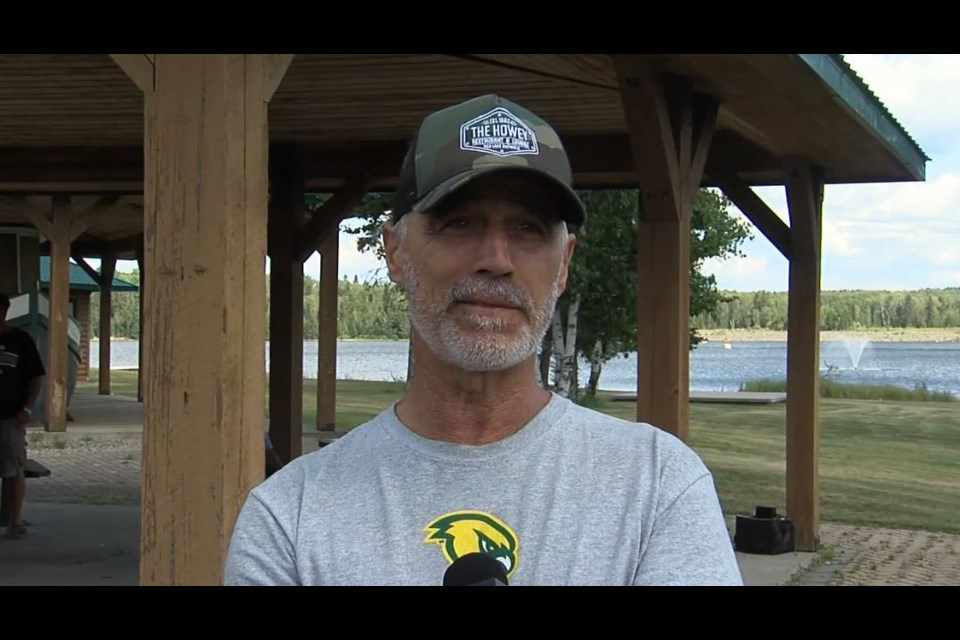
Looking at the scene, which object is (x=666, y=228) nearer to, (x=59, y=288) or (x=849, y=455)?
(x=59, y=288)

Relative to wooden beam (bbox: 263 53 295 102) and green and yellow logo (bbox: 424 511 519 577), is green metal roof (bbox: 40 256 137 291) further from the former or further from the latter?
green and yellow logo (bbox: 424 511 519 577)

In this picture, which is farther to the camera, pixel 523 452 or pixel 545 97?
pixel 545 97

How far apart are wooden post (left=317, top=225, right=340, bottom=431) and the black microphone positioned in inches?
634

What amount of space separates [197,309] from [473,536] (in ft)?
7.33

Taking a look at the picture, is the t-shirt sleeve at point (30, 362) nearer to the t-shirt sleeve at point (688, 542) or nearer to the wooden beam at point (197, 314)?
the wooden beam at point (197, 314)

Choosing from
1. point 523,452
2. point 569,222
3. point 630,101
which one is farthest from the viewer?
point 630,101

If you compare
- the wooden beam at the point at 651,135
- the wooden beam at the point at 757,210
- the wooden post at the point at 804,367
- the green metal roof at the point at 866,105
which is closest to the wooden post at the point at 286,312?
the wooden beam at the point at 757,210

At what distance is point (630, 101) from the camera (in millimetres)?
6043

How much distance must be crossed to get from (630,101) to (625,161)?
2.87 metres

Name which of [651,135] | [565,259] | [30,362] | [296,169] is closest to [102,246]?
[296,169]

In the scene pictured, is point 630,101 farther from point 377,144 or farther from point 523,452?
point 523,452

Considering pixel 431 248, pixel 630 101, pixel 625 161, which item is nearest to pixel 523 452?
pixel 431 248

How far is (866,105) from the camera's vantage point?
677 centimetres
